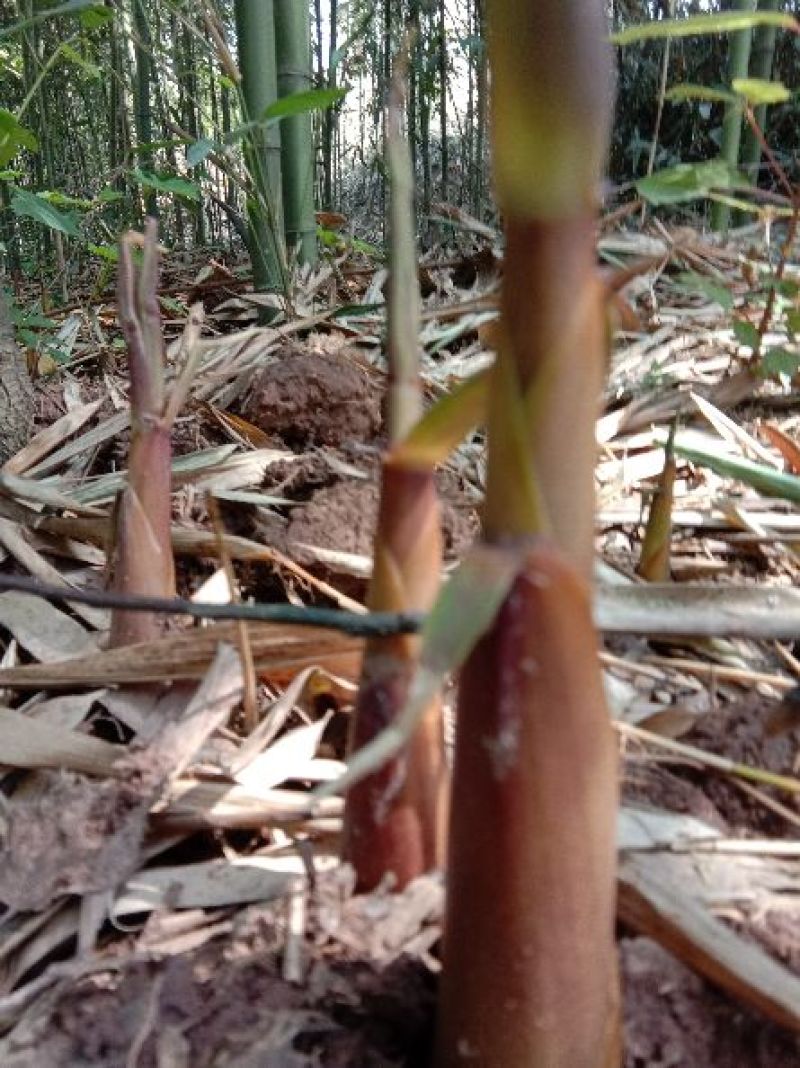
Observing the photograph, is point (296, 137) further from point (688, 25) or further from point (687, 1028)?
point (687, 1028)

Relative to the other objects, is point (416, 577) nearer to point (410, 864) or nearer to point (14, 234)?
point (410, 864)

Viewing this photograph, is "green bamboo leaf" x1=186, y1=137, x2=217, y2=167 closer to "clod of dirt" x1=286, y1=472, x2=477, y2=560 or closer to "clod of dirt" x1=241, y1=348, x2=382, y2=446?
"clod of dirt" x1=241, y1=348, x2=382, y2=446

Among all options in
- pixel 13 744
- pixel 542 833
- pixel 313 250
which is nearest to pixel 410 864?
pixel 542 833

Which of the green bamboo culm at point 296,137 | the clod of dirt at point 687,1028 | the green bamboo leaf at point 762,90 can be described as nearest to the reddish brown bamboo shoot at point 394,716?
the clod of dirt at point 687,1028

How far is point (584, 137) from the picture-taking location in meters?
0.36

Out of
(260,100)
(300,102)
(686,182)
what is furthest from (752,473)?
(260,100)

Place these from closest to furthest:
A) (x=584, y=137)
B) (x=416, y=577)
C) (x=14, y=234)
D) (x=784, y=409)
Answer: (x=584, y=137) < (x=416, y=577) < (x=784, y=409) < (x=14, y=234)

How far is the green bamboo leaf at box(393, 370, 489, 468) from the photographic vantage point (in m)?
0.41

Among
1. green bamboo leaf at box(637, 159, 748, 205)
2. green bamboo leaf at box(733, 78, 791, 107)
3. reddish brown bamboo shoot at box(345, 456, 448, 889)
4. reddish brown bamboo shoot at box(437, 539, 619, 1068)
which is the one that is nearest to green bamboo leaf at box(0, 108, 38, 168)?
green bamboo leaf at box(637, 159, 748, 205)

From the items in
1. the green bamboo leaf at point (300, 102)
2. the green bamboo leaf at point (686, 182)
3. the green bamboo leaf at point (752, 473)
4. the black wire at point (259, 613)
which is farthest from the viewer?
the green bamboo leaf at point (300, 102)

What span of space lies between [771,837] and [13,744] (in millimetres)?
567

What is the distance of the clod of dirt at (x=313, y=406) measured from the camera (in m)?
1.45

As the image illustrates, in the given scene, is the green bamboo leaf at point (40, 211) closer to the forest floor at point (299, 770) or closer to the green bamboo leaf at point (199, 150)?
the green bamboo leaf at point (199, 150)

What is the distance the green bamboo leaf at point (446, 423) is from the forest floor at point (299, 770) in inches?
3.7
